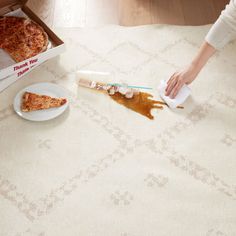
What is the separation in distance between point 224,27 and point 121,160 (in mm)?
665

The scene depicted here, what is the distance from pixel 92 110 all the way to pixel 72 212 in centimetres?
51

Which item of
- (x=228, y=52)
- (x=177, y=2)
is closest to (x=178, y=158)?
(x=228, y=52)

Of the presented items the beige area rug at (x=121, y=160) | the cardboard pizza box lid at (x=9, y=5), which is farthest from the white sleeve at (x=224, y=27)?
the cardboard pizza box lid at (x=9, y=5)

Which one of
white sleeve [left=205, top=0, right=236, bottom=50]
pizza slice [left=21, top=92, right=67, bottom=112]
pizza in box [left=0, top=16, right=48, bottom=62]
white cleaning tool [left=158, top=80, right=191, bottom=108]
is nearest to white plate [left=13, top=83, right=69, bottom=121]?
pizza slice [left=21, top=92, right=67, bottom=112]

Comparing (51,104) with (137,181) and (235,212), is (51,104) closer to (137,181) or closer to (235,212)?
(137,181)

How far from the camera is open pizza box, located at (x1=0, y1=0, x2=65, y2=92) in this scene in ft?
5.28

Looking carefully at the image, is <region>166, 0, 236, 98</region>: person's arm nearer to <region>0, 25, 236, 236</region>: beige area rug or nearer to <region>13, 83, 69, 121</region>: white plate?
<region>0, 25, 236, 236</region>: beige area rug

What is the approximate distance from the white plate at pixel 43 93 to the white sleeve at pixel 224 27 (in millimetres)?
687

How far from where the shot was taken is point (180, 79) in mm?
1599

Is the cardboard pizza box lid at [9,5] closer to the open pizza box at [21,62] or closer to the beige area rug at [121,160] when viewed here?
the open pizza box at [21,62]

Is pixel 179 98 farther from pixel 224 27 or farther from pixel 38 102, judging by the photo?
pixel 38 102

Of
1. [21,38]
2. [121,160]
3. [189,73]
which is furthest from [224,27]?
[21,38]

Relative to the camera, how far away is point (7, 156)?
4.68 ft

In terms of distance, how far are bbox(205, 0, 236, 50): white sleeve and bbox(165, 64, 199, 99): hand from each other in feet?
0.53
